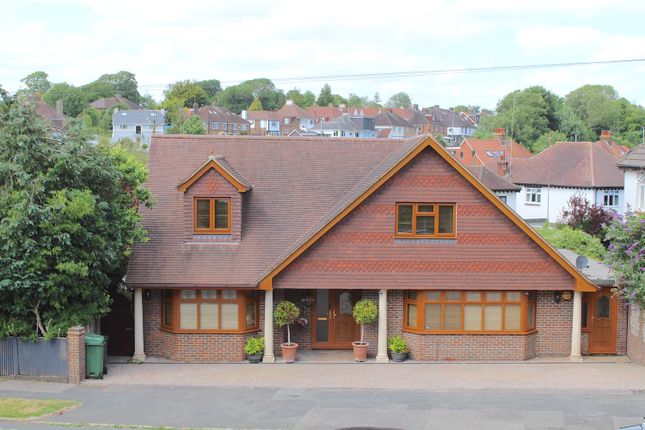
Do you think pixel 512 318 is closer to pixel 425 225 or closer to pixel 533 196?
pixel 425 225

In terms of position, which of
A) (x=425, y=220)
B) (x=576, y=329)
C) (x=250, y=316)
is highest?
(x=425, y=220)

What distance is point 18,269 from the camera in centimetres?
2020

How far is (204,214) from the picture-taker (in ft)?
80.7

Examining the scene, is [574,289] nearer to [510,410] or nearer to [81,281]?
[510,410]

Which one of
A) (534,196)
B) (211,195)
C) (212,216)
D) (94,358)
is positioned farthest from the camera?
(534,196)

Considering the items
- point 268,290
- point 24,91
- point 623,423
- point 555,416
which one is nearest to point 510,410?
point 555,416

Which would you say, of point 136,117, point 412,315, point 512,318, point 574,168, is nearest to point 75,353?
point 412,315

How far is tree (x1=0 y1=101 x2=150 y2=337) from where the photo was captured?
2020 cm

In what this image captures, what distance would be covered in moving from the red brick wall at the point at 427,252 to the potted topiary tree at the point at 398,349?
1.56 metres

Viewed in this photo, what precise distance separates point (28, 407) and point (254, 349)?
683 cm

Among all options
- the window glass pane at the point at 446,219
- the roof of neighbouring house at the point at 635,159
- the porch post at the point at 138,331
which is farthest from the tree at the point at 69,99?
the window glass pane at the point at 446,219

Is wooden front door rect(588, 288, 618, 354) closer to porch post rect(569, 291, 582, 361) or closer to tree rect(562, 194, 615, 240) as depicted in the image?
porch post rect(569, 291, 582, 361)

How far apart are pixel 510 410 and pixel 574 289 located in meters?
6.06

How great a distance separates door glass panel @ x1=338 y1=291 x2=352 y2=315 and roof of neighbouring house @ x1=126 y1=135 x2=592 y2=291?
222 cm
